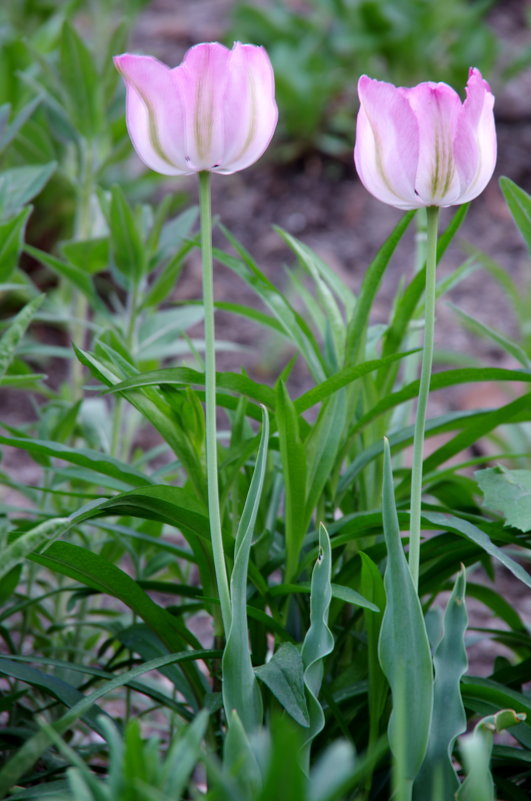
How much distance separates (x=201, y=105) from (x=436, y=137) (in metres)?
0.18

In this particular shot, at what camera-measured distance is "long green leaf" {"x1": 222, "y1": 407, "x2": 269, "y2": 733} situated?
0.71 meters

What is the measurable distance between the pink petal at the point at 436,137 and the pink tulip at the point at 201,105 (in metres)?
0.12

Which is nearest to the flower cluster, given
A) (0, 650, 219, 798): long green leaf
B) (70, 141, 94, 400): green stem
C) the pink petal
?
the pink petal

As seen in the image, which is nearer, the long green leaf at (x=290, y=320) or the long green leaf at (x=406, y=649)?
the long green leaf at (x=406, y=649)

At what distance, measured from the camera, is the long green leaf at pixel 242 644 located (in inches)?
28.0

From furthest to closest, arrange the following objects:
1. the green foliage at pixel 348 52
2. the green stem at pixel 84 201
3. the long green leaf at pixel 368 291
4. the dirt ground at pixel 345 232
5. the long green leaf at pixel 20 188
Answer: the green foliage at pixel 348 52, the dirt ground at pixel 345 232, the green stem at pixel 84 201, the long green leaf at pixel 20 188, the long green leaf at pixel 368 291

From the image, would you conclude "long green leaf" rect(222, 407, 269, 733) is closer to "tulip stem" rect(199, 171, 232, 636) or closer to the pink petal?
"tulip stem" rect(199, 171, 232, 636)

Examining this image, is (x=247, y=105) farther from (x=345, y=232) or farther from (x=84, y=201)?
(x=345, y=232)

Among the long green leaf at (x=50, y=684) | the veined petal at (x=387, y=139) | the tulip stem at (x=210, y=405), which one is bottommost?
the long green leaf at (x=50, y=684)

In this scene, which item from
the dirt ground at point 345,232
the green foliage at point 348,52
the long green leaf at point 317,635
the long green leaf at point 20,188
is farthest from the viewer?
the green foliage at point 348,52

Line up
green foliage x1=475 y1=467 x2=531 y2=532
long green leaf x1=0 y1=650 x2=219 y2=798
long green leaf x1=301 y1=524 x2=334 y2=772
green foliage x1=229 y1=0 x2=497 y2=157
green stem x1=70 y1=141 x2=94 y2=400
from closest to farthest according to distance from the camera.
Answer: long green leaf x1=0 y1=650 x2=219 y2=798 → long green leaf x1=301 y1=524 x2=334 y2=772 → green foliage x1=475 y1=467 x2=531 y2=532 → green stem x1=70 y1=141 x2=94 y2=400 → green foliage x1=229 y1=0 x2=497 y2=157

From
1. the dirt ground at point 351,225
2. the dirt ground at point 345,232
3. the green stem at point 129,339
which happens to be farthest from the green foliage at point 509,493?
the dirt ground at point 351,225

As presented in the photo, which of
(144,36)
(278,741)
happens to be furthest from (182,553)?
(144,36)

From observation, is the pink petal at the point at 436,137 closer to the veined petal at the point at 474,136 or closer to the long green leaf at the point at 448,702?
the veined petal at the point at 474,136
